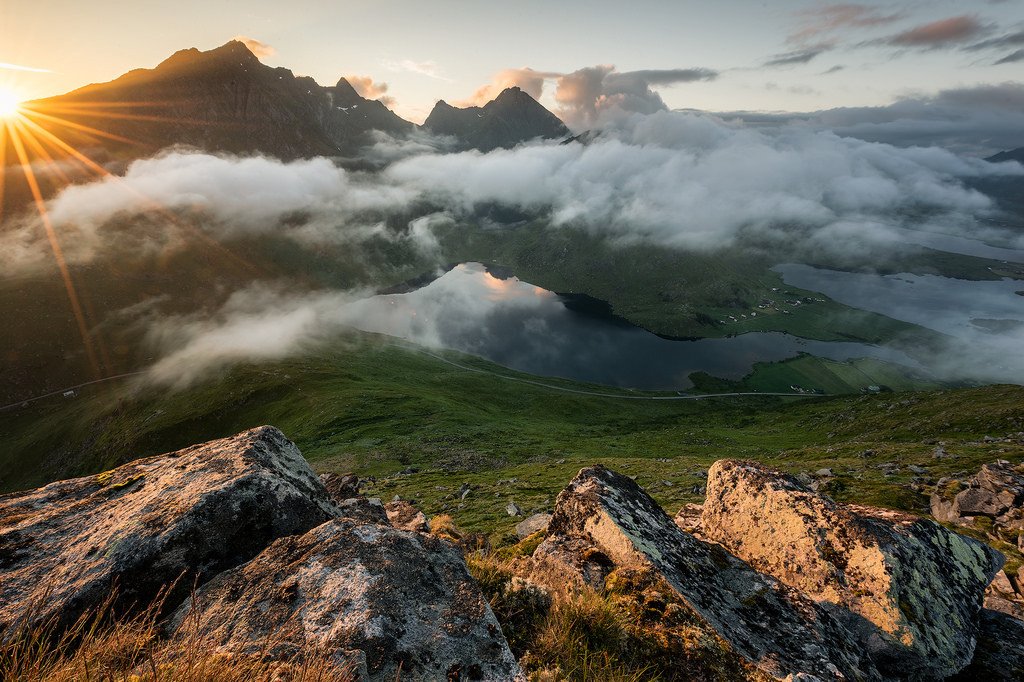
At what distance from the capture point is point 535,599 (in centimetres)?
750

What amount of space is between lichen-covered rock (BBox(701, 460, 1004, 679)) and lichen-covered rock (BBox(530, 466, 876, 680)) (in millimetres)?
955

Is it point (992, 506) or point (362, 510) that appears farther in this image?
point (992, 506)

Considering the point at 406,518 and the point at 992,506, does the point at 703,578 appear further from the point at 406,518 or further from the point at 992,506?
the point at 992,506

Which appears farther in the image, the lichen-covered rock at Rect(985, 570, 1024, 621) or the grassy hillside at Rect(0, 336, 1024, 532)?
the grassy hillside at Rect(0, 336, 1024, 532)

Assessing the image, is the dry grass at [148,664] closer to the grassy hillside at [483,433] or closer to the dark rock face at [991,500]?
the dark rock face at [991,500]

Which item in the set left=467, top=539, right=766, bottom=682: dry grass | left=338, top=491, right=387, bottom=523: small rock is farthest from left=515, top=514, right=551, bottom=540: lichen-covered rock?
left=467, top=539, right=766, bottom=682: dry grass

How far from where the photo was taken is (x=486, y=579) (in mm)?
7977

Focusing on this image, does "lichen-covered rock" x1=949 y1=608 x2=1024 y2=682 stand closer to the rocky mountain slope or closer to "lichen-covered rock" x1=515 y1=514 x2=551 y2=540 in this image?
the rocky mountain slope

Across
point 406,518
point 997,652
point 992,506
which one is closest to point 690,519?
point 997,652

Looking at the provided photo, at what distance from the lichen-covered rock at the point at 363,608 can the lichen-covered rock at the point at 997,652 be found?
33.4 feet

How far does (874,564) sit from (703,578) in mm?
3872

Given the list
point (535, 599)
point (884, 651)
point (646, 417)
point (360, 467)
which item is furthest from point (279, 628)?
point (646, 417)

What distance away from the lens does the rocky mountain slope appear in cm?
604

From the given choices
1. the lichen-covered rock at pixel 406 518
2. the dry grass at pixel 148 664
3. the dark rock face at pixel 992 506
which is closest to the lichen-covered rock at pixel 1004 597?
the dark rock face at pixel 992 506
